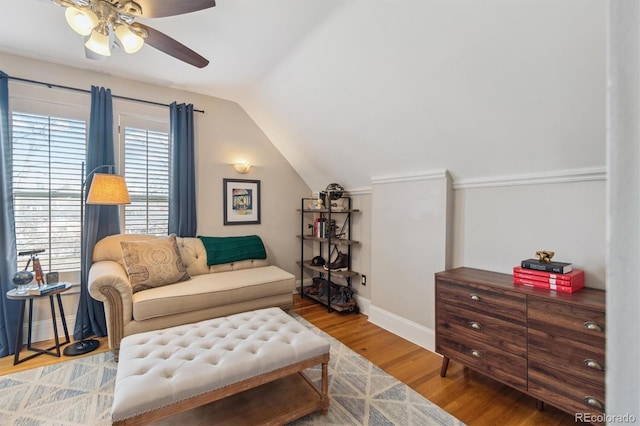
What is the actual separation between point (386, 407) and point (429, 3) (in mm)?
2447

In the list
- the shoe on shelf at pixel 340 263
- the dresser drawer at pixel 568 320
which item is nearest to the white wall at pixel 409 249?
the shoe on shelf at pixel 340 263

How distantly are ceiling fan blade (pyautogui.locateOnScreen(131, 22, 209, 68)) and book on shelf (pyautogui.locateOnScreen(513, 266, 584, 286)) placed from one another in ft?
8.50

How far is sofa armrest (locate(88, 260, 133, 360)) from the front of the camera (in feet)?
7.66

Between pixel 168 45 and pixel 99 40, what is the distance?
369 mm

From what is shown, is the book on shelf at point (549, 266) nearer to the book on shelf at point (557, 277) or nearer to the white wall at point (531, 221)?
the book on shelf at point (557, 277)

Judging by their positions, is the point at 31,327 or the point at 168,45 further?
the point at 31,327

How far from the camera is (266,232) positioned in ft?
13.5

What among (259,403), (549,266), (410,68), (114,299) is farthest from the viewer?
(114,299)

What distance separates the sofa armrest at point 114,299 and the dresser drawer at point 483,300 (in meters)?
2.47

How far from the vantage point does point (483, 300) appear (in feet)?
6.57

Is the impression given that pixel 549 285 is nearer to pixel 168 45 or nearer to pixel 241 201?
pixel 168 45

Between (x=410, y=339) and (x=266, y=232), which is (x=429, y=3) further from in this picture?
(x=266, y=232)

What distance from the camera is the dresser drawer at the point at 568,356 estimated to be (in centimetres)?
153

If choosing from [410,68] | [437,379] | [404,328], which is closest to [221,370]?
[437,379]
